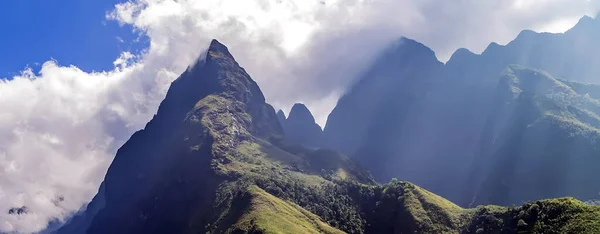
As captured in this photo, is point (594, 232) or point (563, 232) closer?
point (594, 232)

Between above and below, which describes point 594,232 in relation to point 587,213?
below

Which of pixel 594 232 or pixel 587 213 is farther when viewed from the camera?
pixel 587 213
